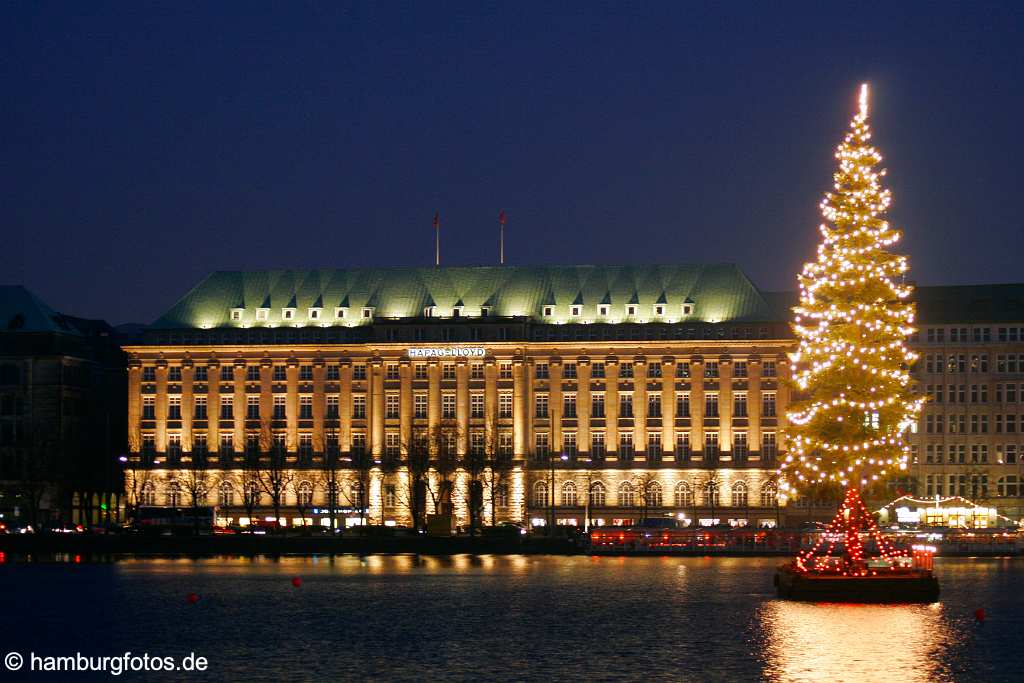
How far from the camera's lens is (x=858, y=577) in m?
84.6

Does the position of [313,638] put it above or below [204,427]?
below

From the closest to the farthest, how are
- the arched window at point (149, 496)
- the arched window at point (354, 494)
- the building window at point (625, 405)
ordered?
the arched window at point (354, 494) → the building window at point (625, 405) → the arched window at point (149, 496)

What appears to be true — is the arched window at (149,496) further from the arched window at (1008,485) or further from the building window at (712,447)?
the arched window at (1008,485)

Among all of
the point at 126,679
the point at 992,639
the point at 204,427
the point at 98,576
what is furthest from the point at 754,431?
the point at 126,679

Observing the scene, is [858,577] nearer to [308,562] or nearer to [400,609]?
[400,609]

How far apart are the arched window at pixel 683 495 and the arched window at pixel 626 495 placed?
13.9 ft

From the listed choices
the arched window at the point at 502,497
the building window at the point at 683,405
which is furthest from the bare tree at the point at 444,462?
the building window at the point at 683,405

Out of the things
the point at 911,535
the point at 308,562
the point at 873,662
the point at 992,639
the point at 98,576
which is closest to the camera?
the point at 873,662

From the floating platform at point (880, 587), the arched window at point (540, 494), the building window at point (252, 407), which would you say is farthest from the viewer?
the building window at point (252, 407)

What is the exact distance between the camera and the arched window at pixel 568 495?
192 meters

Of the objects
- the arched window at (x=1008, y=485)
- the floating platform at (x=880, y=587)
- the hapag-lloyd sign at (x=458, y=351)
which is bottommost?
the floating platform at (x=880, y=587)

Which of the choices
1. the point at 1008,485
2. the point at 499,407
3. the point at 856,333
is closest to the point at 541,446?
the point at 499,407

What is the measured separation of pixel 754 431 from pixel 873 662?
426ft

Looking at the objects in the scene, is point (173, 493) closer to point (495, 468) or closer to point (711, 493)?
point (495, 468)
